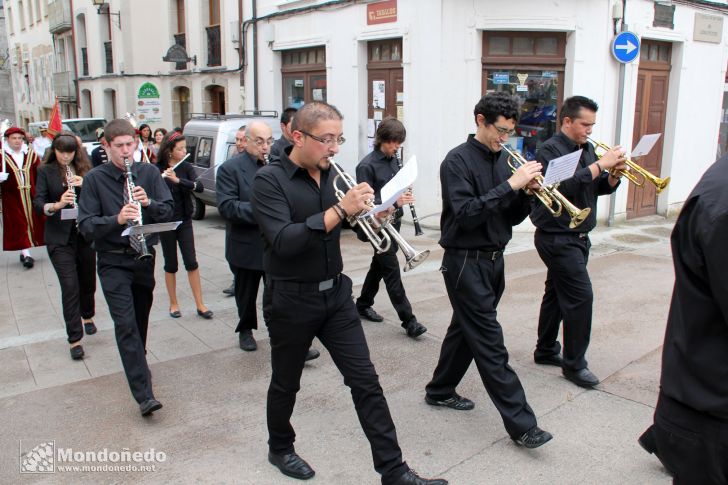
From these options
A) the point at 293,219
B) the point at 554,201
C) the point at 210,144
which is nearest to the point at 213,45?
the point at 210,144

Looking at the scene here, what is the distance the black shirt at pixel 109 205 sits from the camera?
13.3 feet

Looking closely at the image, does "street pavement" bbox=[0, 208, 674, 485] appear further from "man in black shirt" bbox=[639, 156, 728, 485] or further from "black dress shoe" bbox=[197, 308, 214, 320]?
"man in black shirt" bbox=[639, 156, 728, 485]

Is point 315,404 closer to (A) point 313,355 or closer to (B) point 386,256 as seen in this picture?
(A) point 313,355

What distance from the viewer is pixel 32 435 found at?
13.0 feet

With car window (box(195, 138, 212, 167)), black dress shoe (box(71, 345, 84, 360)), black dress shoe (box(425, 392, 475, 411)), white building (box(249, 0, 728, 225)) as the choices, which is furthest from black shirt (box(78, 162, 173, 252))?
car window (box(195, 138, 212, 167))

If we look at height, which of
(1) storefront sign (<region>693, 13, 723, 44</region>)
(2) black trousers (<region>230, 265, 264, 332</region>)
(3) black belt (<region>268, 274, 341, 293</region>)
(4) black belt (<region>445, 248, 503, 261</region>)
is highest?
(1) storefront sign (<region>693, 13, 723, 44</region>)

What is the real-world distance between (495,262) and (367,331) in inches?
87.4

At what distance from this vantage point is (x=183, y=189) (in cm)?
644

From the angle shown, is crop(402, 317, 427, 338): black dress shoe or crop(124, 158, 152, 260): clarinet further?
crop(402, 317, 427, 338): black dress shoe

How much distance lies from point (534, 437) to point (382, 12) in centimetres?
891

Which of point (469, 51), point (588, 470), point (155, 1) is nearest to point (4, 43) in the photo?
point (155, 1)

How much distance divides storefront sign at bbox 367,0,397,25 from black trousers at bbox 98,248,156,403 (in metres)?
7.79

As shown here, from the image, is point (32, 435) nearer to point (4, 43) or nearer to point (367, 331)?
point (367, 331)

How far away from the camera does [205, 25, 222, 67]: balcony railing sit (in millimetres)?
Result: 16308
